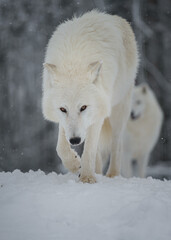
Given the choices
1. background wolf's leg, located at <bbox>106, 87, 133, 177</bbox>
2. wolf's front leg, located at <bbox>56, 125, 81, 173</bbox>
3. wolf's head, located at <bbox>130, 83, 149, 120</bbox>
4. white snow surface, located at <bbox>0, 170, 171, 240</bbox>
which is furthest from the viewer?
wolf's head, located at <bbox>130, 83, 149, 120</bbox>

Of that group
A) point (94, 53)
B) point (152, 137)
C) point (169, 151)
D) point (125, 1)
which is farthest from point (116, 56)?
point (169, 151)

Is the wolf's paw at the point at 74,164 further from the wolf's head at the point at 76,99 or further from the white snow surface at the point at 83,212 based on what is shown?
the white snow surface at the point at 83,212

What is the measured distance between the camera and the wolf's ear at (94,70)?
3768 mm

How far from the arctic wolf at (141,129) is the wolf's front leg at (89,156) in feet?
11.1

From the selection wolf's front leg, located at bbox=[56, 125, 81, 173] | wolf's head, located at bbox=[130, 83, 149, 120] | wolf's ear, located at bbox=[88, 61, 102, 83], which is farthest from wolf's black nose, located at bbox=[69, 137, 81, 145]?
wolf's head, located at bbox=[130, 83, 149, 120]

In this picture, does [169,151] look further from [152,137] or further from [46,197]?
[46,197]

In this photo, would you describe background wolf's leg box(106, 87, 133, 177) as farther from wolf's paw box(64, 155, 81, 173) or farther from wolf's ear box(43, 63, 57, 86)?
wolf's ear box(43, 63, 57, 86)

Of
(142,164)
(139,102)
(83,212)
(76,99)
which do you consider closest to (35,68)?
(139,102)

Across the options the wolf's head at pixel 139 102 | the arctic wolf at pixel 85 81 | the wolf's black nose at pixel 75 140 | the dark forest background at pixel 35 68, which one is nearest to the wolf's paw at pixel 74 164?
the arctic wolf at pixel 85 81

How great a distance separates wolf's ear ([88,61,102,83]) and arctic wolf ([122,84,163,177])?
3671 millimetres

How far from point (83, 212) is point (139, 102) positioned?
555cm

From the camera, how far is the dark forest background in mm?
11617

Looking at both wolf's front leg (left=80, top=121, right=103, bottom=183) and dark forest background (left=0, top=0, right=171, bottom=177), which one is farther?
dark forest background (left=0, top=0, right=171, bottom=177)

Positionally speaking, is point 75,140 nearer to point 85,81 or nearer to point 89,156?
point 89,156
